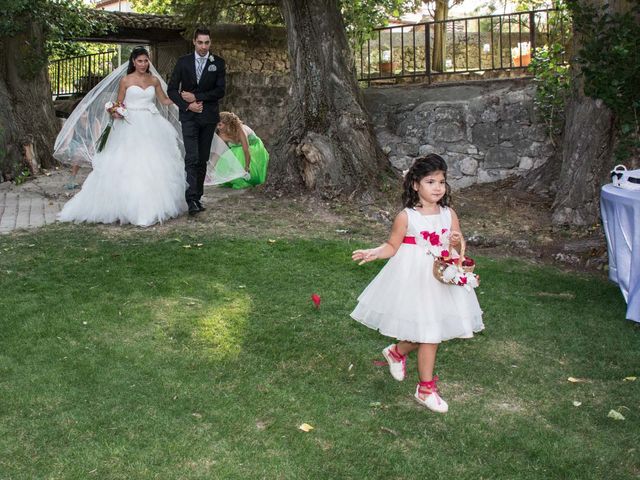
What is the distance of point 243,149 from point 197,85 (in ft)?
9.42

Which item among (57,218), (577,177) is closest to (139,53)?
(57,218)

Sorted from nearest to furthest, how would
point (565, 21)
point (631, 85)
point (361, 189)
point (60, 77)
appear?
point (631, 85) < point (361, 189) < point (565, 21) < point (60, 77)

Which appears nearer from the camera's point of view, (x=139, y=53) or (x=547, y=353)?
(x=547, y=353)

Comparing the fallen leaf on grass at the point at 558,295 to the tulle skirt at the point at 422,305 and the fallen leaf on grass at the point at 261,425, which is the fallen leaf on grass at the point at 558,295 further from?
the fallen leaf on grass at the point at 261,425

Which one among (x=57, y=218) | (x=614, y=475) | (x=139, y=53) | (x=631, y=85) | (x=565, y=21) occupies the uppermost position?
(x=565, y=21)

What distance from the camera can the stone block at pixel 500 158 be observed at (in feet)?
36.2

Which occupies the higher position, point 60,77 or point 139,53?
point 60,77

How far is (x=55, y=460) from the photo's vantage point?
149 inches

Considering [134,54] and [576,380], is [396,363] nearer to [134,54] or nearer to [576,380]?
[576,380]

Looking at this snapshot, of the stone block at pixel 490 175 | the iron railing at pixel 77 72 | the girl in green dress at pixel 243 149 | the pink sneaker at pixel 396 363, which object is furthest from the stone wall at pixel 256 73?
the pink sneaker at pixel 396 363

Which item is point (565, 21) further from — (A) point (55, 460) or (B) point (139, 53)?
(A) point (55, 460)

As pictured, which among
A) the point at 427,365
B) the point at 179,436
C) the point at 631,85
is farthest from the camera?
the point at 631,85

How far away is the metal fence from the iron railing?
818 cm

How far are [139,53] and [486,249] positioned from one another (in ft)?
14.1
